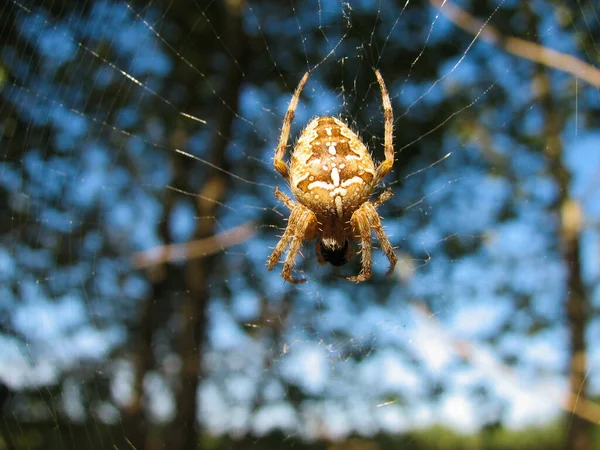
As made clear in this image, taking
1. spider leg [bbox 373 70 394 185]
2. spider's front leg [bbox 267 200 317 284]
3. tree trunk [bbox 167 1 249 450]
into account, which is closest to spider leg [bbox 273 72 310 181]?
spider's front leg [bbox 267 200 317 284]

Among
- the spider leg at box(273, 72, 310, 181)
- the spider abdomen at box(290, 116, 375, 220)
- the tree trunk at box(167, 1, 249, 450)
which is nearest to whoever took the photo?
the spider abdomen at box(290, 116, 375, 220)

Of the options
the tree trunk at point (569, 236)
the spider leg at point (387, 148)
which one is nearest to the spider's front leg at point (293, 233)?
the spider leg at point (387, 148)

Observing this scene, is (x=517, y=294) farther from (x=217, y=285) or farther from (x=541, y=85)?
(x=217, y=285)

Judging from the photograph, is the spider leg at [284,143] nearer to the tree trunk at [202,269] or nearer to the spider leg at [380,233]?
the spider leg at [380,233]

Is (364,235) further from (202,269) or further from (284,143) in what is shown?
(202,269)

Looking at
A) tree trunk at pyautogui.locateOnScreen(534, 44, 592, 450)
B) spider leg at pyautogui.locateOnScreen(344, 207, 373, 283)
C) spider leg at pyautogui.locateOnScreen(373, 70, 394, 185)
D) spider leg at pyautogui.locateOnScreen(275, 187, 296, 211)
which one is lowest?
spider leg at pyautogui.locateOnScreen(344, 207, 373, 283)

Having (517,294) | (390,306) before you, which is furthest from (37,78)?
(517,294)

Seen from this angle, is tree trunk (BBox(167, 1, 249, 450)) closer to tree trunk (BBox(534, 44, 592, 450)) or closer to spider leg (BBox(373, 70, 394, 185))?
spider leg (BBox(373, 70, 394, 185))

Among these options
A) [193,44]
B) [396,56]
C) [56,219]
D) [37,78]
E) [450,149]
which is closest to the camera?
[37,78]
